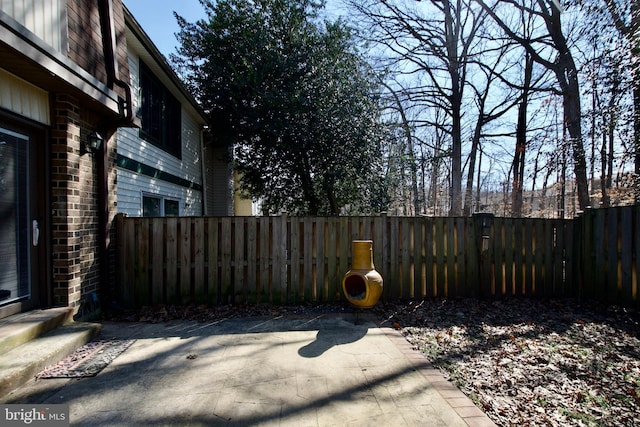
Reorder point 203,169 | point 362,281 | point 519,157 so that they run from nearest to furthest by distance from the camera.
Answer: point 362,281 → point 203,169 → point 519,157

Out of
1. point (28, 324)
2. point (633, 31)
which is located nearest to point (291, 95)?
point (633, 31)

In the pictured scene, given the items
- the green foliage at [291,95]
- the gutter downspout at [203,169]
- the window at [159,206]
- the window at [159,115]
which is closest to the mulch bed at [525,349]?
the window at [159,206]

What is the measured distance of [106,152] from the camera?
504cm

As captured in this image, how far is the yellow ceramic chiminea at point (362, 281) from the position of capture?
464 cm

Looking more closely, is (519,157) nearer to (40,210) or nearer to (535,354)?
(535,354)

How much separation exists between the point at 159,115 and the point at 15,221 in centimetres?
495

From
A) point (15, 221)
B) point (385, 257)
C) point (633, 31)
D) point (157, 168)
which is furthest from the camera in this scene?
point (157, 168)

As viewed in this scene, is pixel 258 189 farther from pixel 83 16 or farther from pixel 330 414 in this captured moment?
pixel 330 414

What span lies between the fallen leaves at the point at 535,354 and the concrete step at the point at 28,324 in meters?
3.95

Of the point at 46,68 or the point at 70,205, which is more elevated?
the point at 46,68

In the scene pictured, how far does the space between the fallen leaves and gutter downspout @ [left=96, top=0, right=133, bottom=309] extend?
3.99 metres

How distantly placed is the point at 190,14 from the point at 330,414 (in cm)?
1188

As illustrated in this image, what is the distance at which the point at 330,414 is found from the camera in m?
2.55

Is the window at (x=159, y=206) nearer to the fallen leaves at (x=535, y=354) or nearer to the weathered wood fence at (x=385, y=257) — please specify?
the weathered wood fence at (x=385, y=257)
